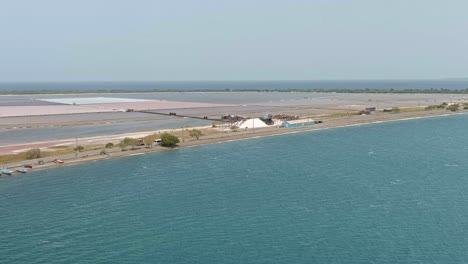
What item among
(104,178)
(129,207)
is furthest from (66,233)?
(104,178)

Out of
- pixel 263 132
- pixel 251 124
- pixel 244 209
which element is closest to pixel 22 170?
pixel 244 209

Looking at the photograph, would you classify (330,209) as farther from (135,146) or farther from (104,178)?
(135,146)

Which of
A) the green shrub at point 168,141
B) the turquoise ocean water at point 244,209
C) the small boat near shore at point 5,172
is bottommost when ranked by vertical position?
the turquoise ocean water at point 244,209

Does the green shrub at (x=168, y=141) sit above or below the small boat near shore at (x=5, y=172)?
above

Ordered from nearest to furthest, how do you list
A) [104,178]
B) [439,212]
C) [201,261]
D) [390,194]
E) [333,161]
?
[201,261] < [439,212] < [390,194] < [104,178] < [333,161]

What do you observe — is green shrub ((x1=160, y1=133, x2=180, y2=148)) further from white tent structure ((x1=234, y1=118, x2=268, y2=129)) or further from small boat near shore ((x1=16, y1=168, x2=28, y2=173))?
white tent structure ((x1=234, y1=118, x2=268, y2=129))

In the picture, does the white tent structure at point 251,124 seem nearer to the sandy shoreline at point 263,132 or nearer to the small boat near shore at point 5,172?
the sandy shoreline at point 263,132

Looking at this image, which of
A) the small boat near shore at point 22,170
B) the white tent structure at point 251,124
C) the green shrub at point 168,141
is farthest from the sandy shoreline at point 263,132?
the white tent structure at point 251,124

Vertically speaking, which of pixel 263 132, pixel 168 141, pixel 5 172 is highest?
pixel 168 141

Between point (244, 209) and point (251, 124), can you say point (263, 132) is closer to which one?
point (251, 124)
